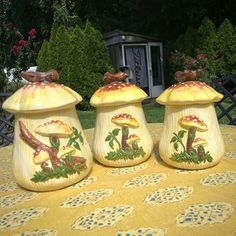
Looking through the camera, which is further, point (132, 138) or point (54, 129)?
point (132, 138)

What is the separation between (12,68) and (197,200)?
6684 millimetres

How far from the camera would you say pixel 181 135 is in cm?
121

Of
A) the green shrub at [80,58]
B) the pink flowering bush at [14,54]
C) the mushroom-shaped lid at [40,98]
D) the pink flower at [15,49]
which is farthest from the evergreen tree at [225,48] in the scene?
the mushroom-shaped lid at [40,98]

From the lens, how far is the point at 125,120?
1.28 metres

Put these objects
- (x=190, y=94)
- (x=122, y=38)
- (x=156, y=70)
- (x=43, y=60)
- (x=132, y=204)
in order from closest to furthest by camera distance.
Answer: (x=132, y=204) → (x=190, y=94) → (x=43, y=60) → (x=122, y=38) → (x=156, y=70)

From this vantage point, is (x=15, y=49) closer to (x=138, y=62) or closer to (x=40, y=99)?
(x=138, y=62)

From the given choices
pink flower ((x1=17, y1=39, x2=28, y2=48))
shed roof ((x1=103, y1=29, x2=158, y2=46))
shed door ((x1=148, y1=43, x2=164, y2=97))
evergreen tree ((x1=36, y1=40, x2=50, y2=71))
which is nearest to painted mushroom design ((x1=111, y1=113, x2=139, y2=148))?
pink flower ((x1=17, y1=39, x2=28, y2=48))

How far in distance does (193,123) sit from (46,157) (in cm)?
52

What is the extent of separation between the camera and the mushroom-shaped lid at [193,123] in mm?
1192

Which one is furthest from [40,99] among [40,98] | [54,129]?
[54,129]

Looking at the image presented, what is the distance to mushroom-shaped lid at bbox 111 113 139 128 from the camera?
1281 mm

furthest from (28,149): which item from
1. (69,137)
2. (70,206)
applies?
(70,206)

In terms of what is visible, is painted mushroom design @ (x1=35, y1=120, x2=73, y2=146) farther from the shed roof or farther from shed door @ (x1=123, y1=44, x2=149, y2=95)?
shed door @ (x1=123, y1=44, x2=149, y2=95)

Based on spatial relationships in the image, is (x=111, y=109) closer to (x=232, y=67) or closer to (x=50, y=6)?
(x=232, y=67)
